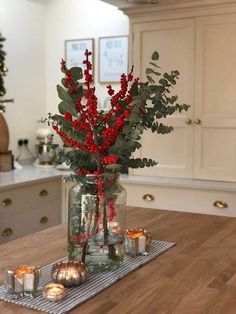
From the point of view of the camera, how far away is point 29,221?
3291 mm

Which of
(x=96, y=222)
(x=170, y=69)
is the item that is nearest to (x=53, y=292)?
(x=96, y=222)

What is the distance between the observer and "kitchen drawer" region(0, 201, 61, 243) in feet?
10.1

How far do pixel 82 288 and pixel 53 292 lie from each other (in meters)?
0.10

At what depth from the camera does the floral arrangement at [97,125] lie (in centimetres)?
129

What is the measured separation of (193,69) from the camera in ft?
10.6

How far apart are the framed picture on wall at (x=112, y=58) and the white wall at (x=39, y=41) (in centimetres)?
6

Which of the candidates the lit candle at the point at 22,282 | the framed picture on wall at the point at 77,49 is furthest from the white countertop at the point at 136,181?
the lit candle at the point at 22,282

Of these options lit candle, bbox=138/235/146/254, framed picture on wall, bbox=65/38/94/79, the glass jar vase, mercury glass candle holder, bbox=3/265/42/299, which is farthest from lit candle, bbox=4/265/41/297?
framed picture on wall, bbox=65/38/94/79

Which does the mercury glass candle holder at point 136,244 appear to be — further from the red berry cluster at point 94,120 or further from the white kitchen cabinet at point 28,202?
the white kitchen cabinet at point 28,202

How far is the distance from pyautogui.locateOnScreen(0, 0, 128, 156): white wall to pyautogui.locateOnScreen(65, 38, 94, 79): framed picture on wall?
52 mm

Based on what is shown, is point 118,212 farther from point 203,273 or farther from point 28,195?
point 28,195

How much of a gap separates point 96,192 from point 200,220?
82cm

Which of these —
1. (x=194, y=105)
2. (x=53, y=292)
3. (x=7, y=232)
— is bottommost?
(x=7, y=232)

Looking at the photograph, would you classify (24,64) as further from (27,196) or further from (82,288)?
(82,288)
